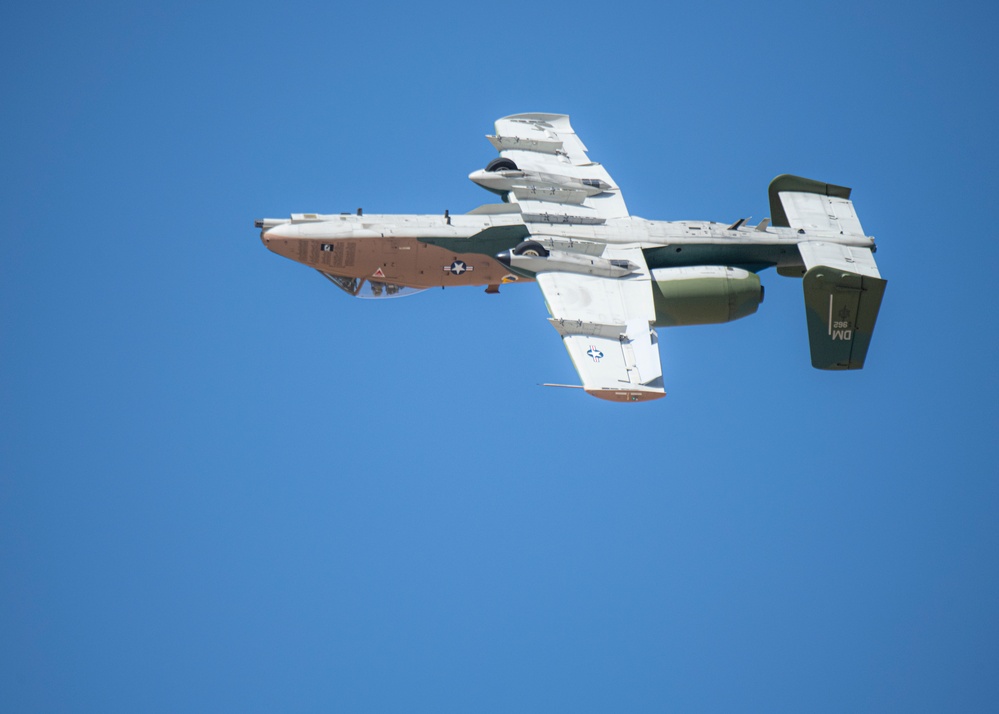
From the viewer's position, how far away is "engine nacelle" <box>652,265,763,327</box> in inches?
2207

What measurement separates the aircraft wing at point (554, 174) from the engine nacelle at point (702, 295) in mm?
4152

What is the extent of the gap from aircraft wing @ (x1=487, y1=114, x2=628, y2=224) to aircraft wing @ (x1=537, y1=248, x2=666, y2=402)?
2989 millimetres

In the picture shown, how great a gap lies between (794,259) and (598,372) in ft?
37.3

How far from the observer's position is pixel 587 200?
197ft

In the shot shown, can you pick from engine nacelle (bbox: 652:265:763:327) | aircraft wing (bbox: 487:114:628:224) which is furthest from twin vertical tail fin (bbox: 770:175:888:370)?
aircraft wing (bbox: 487:114:628:224)

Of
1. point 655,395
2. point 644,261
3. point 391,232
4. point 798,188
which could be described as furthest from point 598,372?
point 798,188

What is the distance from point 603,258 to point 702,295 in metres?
3.84

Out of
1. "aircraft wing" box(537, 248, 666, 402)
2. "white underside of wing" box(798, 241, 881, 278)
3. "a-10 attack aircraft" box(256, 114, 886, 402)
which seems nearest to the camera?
"aircraft wing" box(537, 248, 666, 402)

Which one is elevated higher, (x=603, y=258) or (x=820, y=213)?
(x=820, y=213)

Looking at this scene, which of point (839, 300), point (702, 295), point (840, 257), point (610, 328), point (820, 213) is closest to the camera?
point (610, 328)

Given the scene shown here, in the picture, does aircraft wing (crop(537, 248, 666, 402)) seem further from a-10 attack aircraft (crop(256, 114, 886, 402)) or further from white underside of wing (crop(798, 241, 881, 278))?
white underside of wing (crop(798, 241, 881, 278))

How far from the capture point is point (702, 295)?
56.1 meters

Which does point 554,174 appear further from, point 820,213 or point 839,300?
point 839,300

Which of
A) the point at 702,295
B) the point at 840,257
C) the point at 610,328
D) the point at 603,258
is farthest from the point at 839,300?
the point at 610,328
